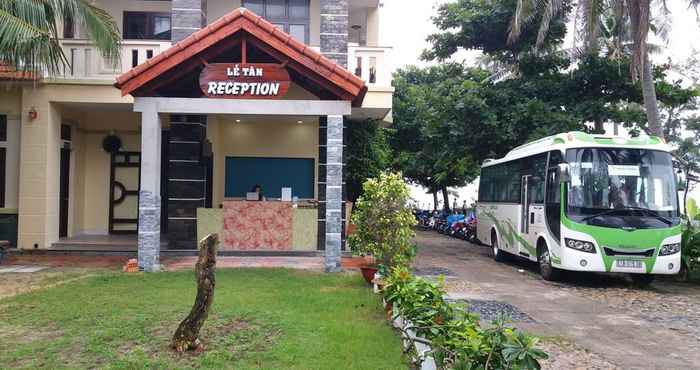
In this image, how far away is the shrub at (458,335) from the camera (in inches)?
150

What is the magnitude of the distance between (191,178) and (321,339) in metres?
8.47

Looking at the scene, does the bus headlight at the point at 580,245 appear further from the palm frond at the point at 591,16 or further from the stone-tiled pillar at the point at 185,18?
the stone-tiled pillar at the point at 185,18

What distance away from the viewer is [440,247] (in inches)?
782

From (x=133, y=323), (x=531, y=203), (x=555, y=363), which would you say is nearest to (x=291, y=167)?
(x=531, y=203)

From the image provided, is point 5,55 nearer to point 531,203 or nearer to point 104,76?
point 104,76

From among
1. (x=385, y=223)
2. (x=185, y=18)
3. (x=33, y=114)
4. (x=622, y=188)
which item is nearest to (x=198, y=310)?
(x=385, y=223)

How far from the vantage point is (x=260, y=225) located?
1377 cm

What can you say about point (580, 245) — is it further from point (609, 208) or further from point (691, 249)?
point (691, 249)

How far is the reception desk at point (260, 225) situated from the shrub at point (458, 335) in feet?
25.6

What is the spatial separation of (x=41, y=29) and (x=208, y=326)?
6.48 metres

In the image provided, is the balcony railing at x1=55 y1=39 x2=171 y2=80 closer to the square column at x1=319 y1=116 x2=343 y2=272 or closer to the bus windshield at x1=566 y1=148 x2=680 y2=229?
the square column at x1=319 y1=116 x2=343 y2=272

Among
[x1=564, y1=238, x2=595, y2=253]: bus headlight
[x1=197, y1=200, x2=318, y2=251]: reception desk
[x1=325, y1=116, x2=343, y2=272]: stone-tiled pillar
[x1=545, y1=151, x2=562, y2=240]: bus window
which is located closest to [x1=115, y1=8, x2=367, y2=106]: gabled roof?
[x1=325, y1=116, x2=343, y2=272]: stone-tiled pillar

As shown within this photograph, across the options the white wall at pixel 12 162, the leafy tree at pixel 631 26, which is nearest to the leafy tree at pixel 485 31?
the leafy tree at pixel 631 26

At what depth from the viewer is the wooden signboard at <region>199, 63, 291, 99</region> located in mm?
10781
